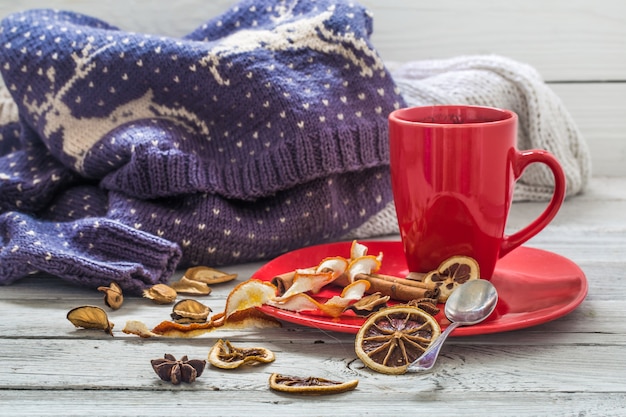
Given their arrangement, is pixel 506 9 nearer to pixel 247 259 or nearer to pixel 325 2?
pixel 325 2

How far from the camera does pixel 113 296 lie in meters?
0.69

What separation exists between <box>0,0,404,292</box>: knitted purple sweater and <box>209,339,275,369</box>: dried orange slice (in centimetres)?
20

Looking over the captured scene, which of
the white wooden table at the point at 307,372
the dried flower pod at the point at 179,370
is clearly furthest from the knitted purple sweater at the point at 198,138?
the dried flower pod at the point at 179,370

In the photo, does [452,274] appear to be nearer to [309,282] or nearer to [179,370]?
[309,282]

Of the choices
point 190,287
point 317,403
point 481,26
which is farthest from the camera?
point 481,26

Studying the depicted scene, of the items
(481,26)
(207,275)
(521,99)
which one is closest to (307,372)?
(207,275)

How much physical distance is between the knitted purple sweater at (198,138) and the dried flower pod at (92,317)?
13 cm

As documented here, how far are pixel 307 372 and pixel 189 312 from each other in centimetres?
16

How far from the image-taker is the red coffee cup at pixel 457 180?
2.03 ft

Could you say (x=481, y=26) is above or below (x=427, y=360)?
above

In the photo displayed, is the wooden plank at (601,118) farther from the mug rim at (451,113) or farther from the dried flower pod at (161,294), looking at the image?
the dried flower pod at (161,294)

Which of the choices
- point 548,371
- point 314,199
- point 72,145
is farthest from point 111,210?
point 548,371

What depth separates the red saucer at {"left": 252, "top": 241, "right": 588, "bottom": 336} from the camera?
58 centimetres

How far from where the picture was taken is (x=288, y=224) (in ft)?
2.71
